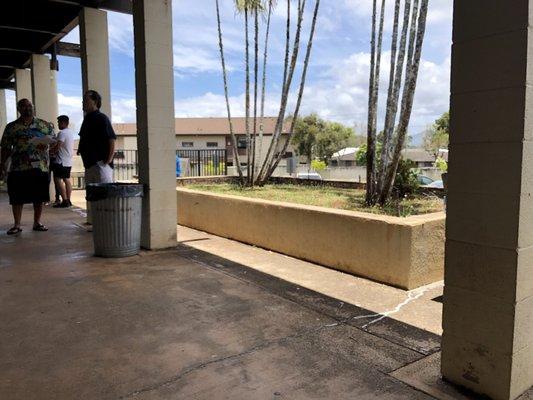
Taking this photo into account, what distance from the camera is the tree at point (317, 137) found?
4409 centimetres

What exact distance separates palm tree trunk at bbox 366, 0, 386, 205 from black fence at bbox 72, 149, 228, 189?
7945 mm

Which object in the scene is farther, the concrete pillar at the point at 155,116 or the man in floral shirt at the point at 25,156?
the man in floral shirt at the point at 25,156

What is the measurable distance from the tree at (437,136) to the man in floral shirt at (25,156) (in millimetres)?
40472

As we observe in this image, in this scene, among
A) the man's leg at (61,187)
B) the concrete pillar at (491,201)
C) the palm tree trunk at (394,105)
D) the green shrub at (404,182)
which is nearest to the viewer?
the concrete pillar at (491,201)

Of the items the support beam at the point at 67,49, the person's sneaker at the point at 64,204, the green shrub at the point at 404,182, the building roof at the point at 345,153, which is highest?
the support beam at the point at 67,49

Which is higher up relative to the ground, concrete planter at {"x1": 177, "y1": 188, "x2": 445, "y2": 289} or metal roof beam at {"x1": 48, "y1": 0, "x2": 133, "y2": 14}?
metal roof beam at {"x1": 48, "y1": 0, "x2": 133, "y2": 14}

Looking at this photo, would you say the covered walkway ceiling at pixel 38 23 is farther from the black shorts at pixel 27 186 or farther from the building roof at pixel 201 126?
the building roof at pixel 201 126

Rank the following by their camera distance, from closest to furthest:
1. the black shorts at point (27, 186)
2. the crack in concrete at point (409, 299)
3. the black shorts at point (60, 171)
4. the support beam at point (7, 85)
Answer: the crack in concrete at point (409, 299) → the black shorts at point (27, 186) → the black shorts at point (60, 171) → the support beam at point (7, 85)

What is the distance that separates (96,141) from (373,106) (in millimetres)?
3860

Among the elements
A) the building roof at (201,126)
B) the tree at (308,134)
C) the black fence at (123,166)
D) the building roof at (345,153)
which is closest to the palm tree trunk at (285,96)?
the black fence at (123,166)

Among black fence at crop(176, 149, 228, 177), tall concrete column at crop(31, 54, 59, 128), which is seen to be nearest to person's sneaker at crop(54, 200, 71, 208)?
tall concrete column at crop(31, 54, 59, 128)

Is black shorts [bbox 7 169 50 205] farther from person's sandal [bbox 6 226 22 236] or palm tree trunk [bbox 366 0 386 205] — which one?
palm tree trunk [bbox 366 0 386 205]

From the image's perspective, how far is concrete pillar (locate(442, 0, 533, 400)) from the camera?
A: 82.3 inches

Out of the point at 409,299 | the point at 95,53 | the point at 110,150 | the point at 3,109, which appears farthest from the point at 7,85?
the point at 409,299
